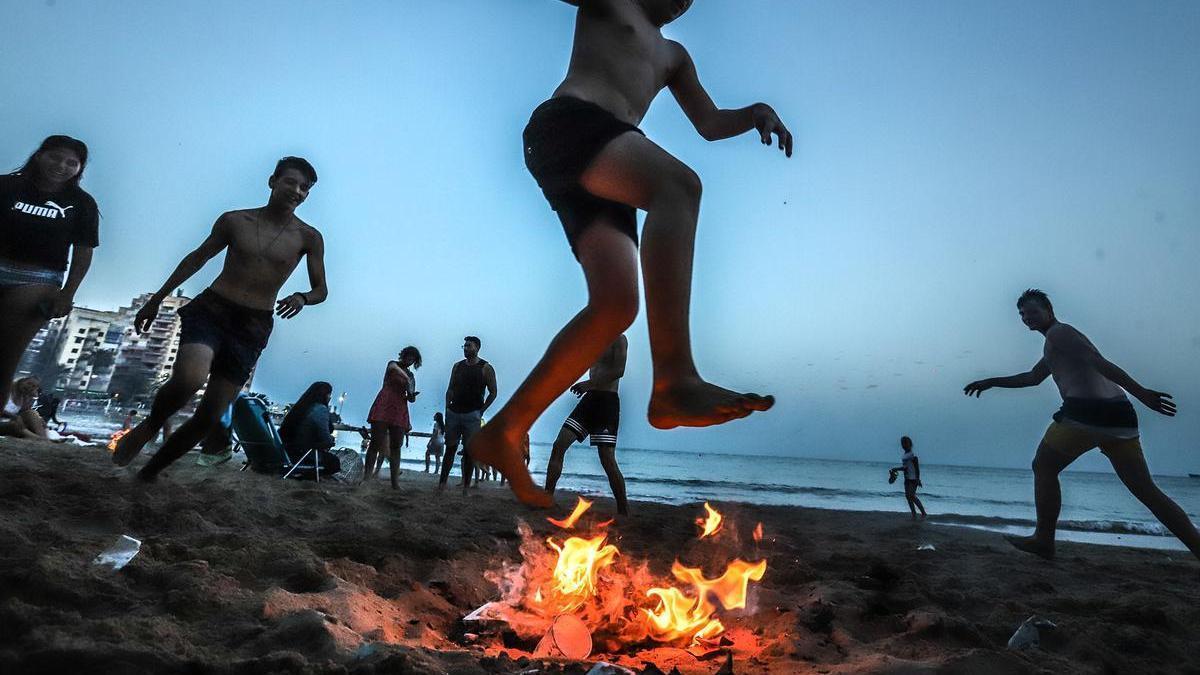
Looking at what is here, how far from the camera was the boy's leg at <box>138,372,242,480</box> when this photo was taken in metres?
3.56

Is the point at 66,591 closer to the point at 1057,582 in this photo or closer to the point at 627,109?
the point at 627,109

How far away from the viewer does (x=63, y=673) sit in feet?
3.77

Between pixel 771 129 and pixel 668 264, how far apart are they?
83 cm

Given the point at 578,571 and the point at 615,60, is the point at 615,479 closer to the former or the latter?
the point at 578,571

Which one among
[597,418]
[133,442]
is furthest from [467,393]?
[133,442]

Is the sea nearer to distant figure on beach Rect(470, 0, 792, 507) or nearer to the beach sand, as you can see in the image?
the beach sand

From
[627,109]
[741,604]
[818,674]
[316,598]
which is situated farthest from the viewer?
[741,604]

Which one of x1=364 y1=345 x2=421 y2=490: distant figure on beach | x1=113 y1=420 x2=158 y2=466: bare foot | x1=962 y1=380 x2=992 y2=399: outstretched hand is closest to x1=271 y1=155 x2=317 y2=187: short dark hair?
x1=113 y1=420 x2=158 y2=466: bare foot

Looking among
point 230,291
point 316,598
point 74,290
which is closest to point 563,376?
point 316,598

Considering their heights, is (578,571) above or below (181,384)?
below

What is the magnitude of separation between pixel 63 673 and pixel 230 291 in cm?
336

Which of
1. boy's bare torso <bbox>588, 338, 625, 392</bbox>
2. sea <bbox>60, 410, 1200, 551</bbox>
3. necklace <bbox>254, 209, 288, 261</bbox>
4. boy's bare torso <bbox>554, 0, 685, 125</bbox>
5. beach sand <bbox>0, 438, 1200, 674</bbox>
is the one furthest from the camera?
sea <bbox>60, 410, 1200, 551</bbox>

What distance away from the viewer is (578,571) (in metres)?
2.66

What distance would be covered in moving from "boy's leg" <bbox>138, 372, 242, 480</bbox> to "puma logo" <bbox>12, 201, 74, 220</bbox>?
1502 mm
